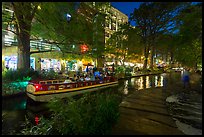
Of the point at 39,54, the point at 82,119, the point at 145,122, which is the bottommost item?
the point at 145,122

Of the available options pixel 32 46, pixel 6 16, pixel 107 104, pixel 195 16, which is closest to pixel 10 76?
pixel 6 16

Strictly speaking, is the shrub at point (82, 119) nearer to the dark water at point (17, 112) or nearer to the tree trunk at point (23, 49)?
the dark water at point (17, 112)

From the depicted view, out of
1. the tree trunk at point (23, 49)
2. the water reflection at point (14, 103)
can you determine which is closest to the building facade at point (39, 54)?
the tree trunk at point (23, 49)

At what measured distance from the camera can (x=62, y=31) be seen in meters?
13.2

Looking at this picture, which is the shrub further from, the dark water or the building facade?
the building facade

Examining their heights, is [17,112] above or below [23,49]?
below

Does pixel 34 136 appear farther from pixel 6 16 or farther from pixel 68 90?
pixel 6 16

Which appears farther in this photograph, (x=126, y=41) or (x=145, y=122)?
(x=126, y=41)

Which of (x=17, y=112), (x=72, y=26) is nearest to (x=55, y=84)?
(x=17, y=112)

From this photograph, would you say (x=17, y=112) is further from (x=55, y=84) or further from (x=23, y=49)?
(x=23, y=49)

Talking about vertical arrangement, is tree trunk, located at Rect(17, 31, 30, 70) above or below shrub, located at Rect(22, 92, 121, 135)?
above

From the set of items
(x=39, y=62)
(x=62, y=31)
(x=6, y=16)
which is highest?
(x=6, y=16)

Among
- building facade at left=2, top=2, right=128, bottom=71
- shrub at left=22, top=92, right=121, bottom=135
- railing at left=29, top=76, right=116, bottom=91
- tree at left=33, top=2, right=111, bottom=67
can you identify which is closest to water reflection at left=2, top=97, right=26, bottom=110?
railing at left=29, top=76, right=116, bottom=91

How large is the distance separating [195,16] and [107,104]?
4675 millimetres
